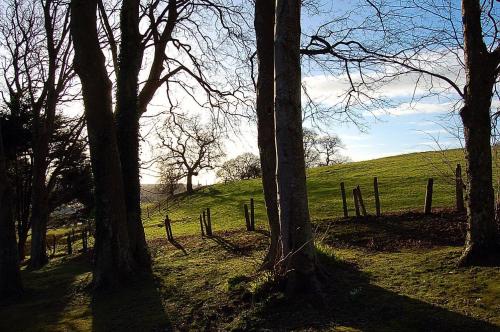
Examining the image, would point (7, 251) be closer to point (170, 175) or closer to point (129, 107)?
point (129, 107)

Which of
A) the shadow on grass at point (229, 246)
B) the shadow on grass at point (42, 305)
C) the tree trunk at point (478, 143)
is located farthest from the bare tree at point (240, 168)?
the tree trunk at point (478, 143)

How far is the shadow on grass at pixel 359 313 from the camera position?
5.79 metres

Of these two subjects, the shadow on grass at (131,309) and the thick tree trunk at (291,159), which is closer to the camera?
the thick tree trunk at (291,159)

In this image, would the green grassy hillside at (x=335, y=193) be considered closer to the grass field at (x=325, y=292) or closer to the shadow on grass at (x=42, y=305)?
the grass field at (x=325, y=292)

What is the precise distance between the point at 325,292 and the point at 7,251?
861 cm

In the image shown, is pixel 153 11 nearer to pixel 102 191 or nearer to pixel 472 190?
pixel 102 191

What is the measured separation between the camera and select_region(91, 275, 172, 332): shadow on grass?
25.8ft

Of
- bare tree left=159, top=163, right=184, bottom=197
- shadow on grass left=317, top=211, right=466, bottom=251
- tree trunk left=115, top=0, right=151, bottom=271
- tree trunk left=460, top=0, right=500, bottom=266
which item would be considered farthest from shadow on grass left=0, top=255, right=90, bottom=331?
bare tree left=159, top=163, right=184, bottom=197

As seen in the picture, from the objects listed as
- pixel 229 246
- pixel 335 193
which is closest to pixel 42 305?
pixel 229 246

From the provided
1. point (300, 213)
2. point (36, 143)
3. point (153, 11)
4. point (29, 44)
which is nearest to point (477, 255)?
point (300, 213)

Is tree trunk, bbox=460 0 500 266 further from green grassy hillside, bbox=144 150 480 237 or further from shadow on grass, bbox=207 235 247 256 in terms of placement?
green grassy hillside, bbox=144 150 480 237

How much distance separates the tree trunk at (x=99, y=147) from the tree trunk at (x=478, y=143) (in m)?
7.73

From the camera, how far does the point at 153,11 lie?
15.8 metres

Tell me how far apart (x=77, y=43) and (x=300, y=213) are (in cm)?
738
